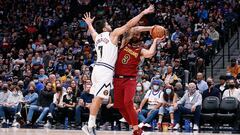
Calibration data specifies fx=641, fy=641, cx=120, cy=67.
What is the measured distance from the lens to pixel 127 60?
12.7 m

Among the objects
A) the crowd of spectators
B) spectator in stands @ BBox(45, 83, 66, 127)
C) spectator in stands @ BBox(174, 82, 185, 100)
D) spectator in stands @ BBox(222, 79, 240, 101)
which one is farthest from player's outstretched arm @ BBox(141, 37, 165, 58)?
spectator in stands @ BBox(45, 83, 66, 127)

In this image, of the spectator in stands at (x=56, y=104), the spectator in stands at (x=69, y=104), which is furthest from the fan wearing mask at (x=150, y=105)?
the spectator in stands at (x=56, y=104)

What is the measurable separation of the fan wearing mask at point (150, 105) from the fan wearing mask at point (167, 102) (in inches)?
6.2

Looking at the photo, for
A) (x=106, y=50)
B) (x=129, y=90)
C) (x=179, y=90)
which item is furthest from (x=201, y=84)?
Answer: (x=106, y=50)

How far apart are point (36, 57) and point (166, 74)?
25.1ft

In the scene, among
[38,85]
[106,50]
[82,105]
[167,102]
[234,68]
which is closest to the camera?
[106,50]

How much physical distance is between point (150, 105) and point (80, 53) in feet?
25.8

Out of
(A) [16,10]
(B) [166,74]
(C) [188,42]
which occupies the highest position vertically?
(A) [16,10]

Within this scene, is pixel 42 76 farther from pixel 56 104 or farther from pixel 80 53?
pixel 56 104

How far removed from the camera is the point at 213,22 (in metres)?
26.5

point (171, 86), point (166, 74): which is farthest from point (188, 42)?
point (171, 86)

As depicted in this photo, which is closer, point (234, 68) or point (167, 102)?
point (167, 102)

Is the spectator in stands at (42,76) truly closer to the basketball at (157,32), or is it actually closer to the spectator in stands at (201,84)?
the spectator in stands at (201,84)

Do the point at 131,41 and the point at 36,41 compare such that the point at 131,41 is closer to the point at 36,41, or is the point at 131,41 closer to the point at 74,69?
the point at 74,69
